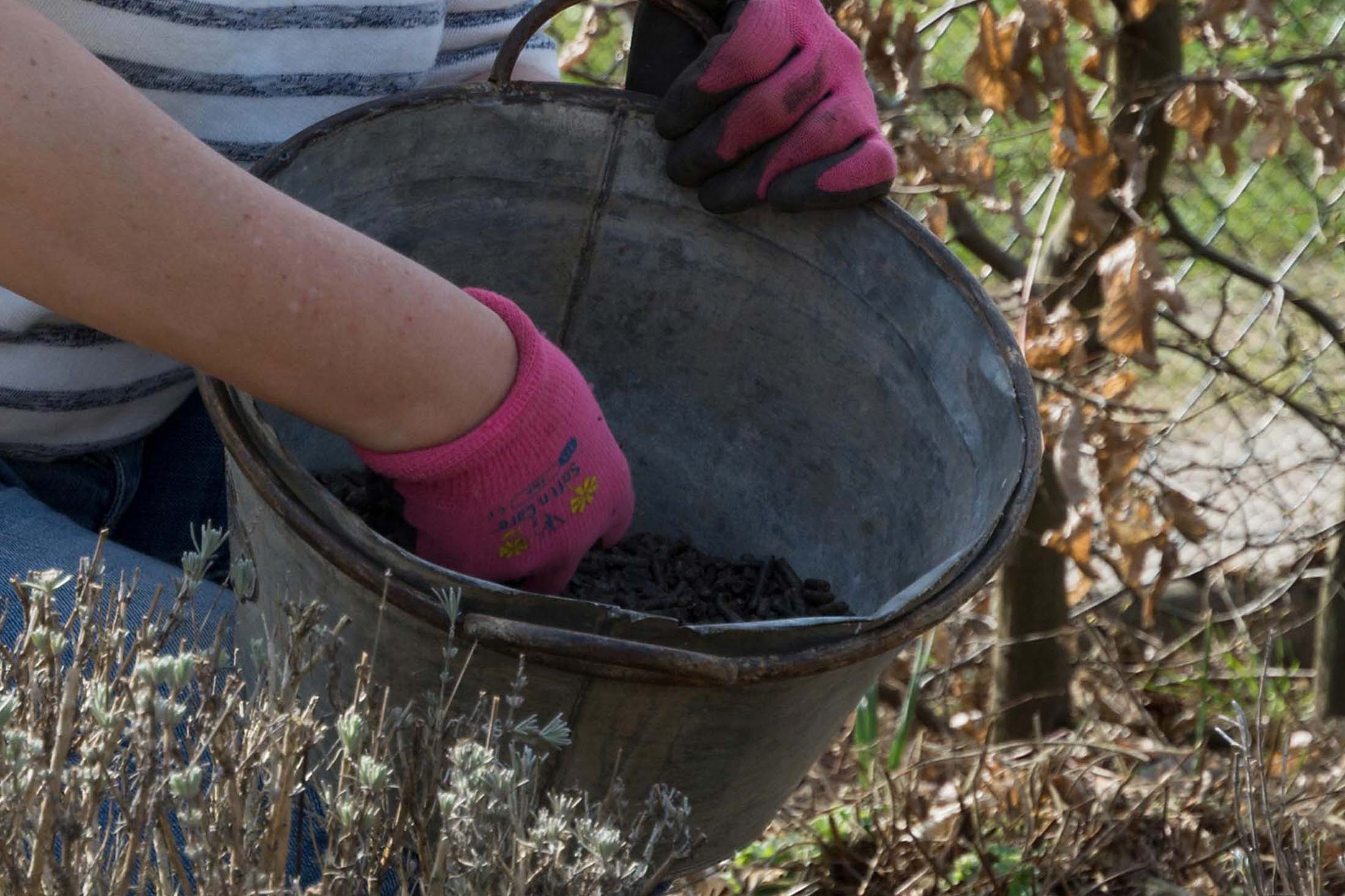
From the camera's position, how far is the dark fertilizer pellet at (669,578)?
1.59 meters

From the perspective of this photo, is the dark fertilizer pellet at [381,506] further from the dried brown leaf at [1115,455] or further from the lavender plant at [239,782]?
the dried brown leaf at [1115,455]

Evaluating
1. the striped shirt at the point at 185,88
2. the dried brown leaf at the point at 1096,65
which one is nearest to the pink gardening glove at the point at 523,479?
the striped shirt at the point at 185,88

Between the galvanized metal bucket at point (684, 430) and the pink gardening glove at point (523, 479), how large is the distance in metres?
0.18

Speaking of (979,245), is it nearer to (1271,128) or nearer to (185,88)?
(1271,128)

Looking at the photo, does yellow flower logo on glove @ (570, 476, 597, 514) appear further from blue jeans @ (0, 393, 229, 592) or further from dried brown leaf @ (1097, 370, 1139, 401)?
dried brown leaf @ (1097, 370, 1139, 401)

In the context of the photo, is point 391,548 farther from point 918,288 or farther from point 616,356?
point 616,356

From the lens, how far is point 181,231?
1111 mm

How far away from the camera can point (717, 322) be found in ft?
6.38

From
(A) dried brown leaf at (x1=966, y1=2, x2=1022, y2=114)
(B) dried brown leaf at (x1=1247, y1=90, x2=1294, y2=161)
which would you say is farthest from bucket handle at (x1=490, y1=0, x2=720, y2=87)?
(B) dried brown leaf at (x1=1247, y1=90, x2=1294, y2=161)

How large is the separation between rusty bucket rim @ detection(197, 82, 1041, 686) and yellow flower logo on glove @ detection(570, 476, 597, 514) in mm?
409

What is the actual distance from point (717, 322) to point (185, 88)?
2.45 feet

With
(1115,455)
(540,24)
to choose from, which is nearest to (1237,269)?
(1115,455)

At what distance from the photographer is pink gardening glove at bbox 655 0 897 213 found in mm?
1589

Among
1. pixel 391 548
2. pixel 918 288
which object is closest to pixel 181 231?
pixel 391 548
